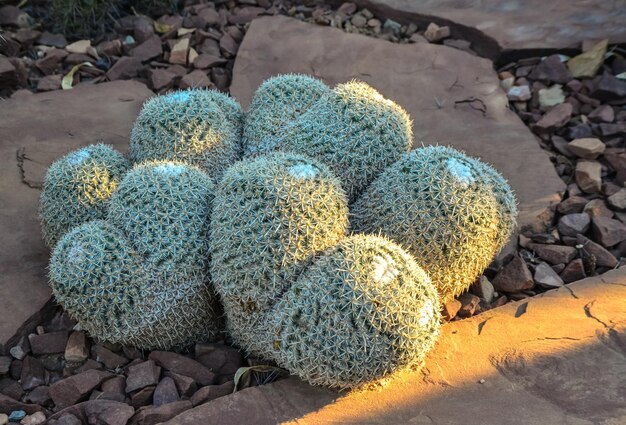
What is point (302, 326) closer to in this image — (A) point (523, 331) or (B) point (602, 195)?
(A) point (523, 331)

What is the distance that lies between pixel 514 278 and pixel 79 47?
3972 mm

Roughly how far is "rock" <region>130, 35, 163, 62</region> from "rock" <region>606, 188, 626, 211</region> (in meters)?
3.56

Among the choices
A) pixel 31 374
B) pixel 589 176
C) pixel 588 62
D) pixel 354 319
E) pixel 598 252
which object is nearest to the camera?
pixel 354 319

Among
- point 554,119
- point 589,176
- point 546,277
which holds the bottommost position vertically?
point 546,277

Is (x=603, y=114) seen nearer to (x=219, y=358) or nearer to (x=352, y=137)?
(x=352, y=137)

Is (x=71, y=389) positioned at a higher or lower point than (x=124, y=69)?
lower

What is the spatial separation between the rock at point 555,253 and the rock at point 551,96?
5.46 ft

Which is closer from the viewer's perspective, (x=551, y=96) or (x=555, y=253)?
(x=555, y=253)

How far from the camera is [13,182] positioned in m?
4.59

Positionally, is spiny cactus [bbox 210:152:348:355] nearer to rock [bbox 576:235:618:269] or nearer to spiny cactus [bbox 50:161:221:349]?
spiny cactus [bbox 50:161:221:349]

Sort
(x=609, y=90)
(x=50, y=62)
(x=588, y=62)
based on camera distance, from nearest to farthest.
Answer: (x=609, y=90), (x=588, y=62), (x=50, y=62)

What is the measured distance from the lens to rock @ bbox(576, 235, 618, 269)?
4.19 meters

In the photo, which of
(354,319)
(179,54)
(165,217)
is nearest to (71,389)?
(165,217)

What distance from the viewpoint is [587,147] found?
505cm
